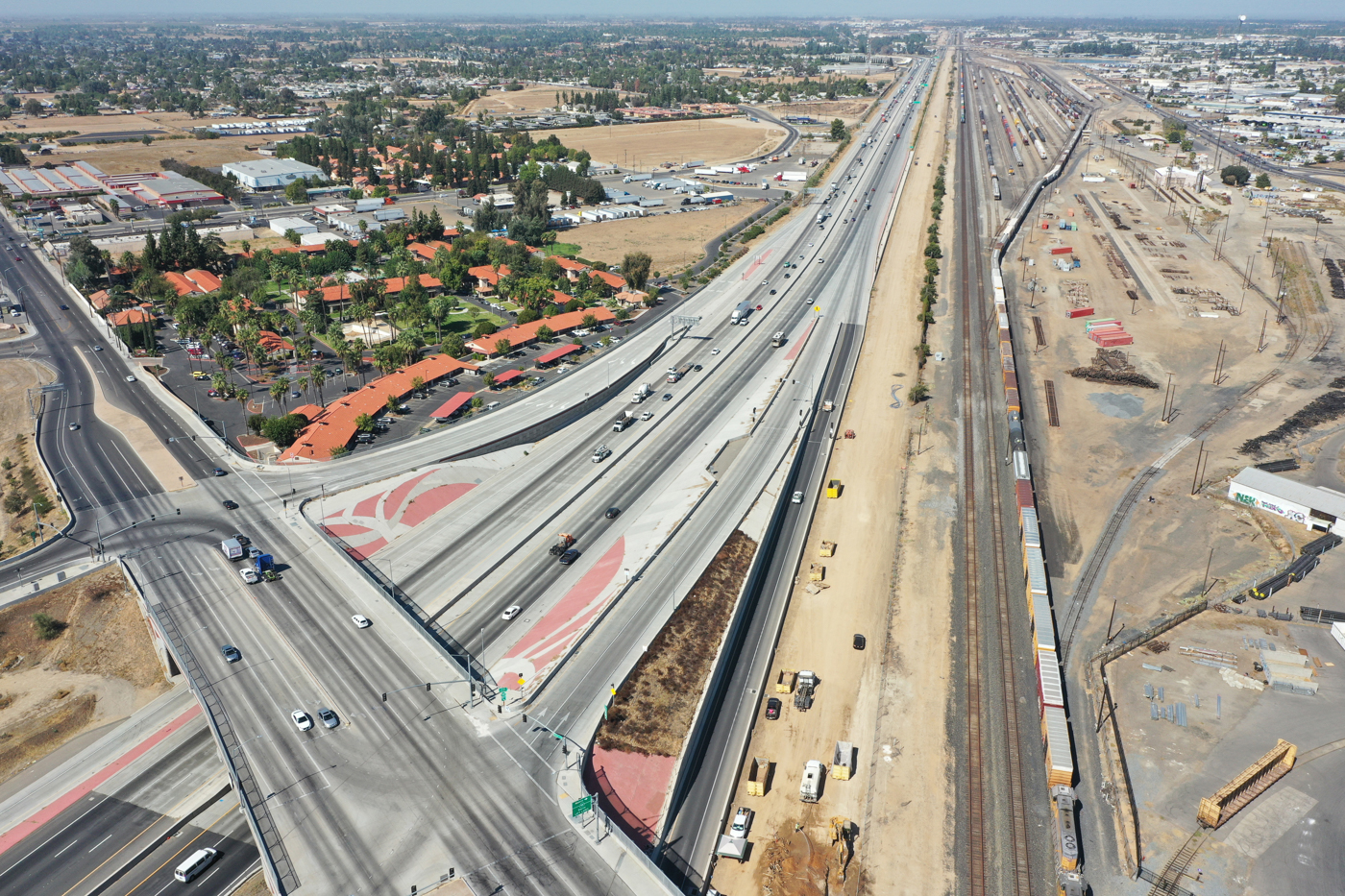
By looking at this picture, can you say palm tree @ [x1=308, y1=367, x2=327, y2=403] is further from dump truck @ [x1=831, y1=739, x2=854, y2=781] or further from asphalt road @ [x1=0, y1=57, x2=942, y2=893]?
dump truck @ [x1=831, y1=739, x2=854, y2=781]

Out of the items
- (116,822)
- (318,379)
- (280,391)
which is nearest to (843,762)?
(116,822)

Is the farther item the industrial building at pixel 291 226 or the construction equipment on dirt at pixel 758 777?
the industrial building at pixel 291 226

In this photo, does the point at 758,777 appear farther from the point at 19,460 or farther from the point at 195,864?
the point at 19,460

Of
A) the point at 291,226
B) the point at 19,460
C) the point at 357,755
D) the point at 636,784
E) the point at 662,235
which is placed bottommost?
the point at 19,460

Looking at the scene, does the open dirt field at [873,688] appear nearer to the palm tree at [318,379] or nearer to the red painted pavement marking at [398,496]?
the red painted pavement marking at [398,496]

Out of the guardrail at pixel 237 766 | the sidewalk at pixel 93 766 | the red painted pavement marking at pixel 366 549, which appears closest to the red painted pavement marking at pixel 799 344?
the red painted pavement marking at pixel 366 549

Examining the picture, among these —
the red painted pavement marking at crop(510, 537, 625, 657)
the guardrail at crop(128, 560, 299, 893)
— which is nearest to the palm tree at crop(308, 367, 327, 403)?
the guardrail at crop(128, 560, 299, 893)
